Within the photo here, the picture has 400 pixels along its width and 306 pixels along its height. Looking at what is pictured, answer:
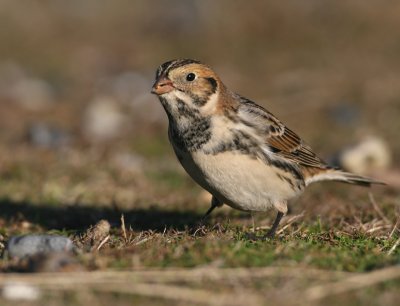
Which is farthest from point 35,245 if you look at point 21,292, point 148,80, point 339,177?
point 148,80

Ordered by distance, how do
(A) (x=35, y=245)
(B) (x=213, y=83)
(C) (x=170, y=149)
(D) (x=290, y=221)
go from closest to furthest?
(A) (x=35, y=245) → (B) (x=213, y=83) → (D) (x=290, y=221) → (C) (x=170, y=149)

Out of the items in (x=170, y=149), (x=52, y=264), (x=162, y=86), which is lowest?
(x=52, y=264)

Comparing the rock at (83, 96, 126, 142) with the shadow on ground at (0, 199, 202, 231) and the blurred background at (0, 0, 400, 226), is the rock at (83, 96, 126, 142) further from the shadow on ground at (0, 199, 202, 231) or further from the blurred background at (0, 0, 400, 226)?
the shadow on ground at (0, 199, 202, 231)

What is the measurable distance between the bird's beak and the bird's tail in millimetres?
1993

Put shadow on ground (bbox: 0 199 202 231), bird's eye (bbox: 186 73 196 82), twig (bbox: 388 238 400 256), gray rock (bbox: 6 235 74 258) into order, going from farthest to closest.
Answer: shadow on ground (bbox: 0 199 202 231), bird's eye (bbox: 186 73 196 82), twig (bbox: 388 238 400 256), gray rock (bbox: 6 235 74 258)

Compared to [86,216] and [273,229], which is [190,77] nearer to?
[273,229]

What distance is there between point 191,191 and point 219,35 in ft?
31.3

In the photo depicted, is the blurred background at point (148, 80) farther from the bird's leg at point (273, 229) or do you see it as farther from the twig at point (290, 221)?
the bird's leg at point (273, 229)

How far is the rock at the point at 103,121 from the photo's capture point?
1241cm

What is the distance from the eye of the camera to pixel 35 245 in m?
5.38

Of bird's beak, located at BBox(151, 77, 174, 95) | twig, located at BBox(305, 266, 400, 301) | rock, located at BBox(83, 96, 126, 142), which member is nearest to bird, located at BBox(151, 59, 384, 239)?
bird's beak, located at BBox(151, 77, 174, 95)

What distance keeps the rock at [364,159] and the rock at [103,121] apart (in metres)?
4.08

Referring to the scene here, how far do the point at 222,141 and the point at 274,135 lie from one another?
829 mm

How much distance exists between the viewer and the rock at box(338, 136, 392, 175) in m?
9.99
